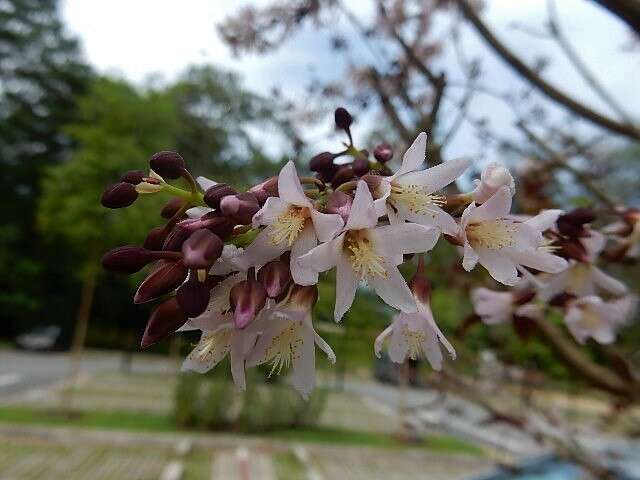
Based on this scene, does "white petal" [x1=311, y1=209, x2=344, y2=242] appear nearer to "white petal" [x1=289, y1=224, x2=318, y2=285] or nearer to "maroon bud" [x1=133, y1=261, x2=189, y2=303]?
"white petal" [x1=289, y1=224, x2=318, y2=285]

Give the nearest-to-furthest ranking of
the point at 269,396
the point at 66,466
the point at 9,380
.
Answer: the point at 66,466 → the point at 269,396 → the point at 9,380

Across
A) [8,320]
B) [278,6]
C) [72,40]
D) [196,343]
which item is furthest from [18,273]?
[196,343]

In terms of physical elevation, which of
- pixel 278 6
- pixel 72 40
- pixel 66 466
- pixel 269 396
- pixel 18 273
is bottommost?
pixel 66 466

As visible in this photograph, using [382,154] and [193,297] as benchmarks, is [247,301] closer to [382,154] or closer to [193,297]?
[193,297]

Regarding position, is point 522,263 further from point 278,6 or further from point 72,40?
point 72,40

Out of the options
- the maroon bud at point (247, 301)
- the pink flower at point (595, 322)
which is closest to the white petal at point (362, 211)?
the maroon bud at point (247, 301)

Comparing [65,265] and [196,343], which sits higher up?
[65,265]

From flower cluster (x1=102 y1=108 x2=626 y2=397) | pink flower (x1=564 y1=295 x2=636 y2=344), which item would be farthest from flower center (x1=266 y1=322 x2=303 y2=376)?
pink flower (x1=564 y1=295 x2=636 y2=344)
